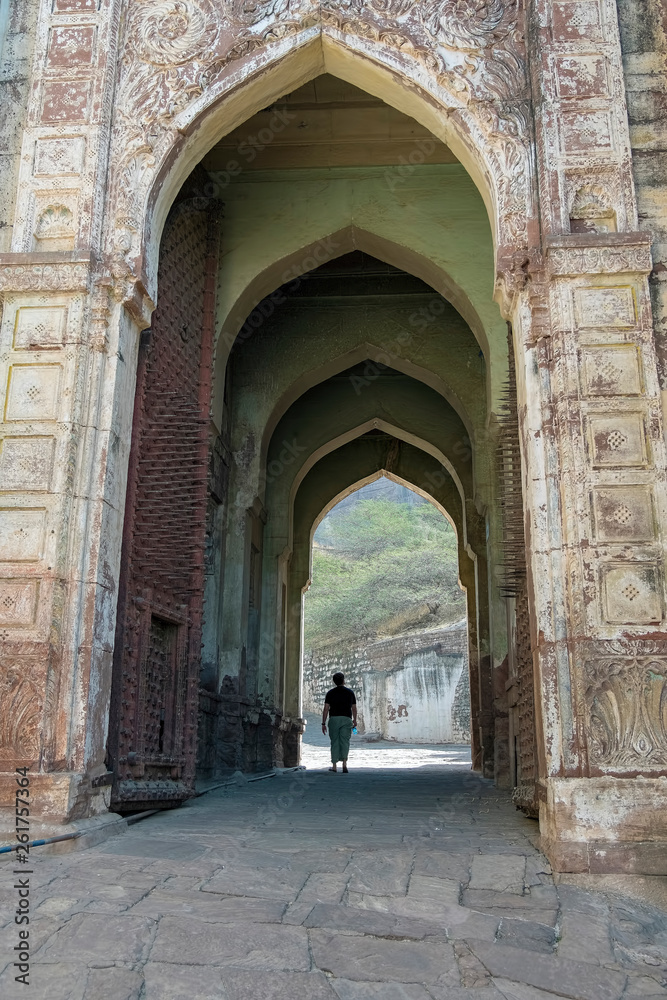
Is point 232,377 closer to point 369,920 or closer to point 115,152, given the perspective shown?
point 115,152

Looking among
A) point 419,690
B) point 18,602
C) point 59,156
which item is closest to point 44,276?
point 59,156

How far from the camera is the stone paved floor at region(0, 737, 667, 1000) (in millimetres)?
2809

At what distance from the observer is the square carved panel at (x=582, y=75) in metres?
5.16

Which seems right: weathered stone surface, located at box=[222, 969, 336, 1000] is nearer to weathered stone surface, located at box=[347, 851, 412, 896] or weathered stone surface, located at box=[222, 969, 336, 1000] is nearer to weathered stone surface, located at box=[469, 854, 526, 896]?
weathered stone surface, located at box=[347, 851, 412, 896]

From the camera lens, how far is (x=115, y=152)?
213 inches

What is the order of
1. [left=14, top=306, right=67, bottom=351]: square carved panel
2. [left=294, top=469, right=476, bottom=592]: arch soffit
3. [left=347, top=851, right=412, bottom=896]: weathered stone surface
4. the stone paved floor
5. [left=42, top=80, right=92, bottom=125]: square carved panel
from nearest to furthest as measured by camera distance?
1. the stone paved floor
2. [left=347, top=851, right=412, bottom=896]: weathered stone surface
3. [left=14, top=306, right=67, bottom=351]: square carved panel
4. [left=42, top=80, right=92, bottom=125]: square carved panel
5. [left=294, top=469, right=476, bottom=592]: arch soffit

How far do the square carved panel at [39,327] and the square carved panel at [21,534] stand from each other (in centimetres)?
99

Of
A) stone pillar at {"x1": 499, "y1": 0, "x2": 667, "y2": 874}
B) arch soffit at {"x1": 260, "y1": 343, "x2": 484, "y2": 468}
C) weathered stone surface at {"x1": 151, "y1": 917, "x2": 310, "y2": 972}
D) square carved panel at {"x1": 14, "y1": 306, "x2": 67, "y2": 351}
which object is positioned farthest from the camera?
arch soffit at {"x1": 260, "y1": 343, "x2": 484, "y2": 468}

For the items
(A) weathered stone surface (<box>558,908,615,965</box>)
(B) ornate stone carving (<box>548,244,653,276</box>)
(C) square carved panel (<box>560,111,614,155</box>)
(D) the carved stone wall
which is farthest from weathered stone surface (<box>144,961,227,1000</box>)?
(C) square carved panel (<box>560,111,614,155</box>)

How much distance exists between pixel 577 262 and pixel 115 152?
2.91 m

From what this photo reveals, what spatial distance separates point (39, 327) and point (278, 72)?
235 cm

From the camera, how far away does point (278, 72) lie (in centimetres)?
571

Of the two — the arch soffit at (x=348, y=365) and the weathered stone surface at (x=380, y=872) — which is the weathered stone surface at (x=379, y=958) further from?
the arch soffit at (x=348, y=365)

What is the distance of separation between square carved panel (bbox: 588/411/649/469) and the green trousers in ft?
20.2
